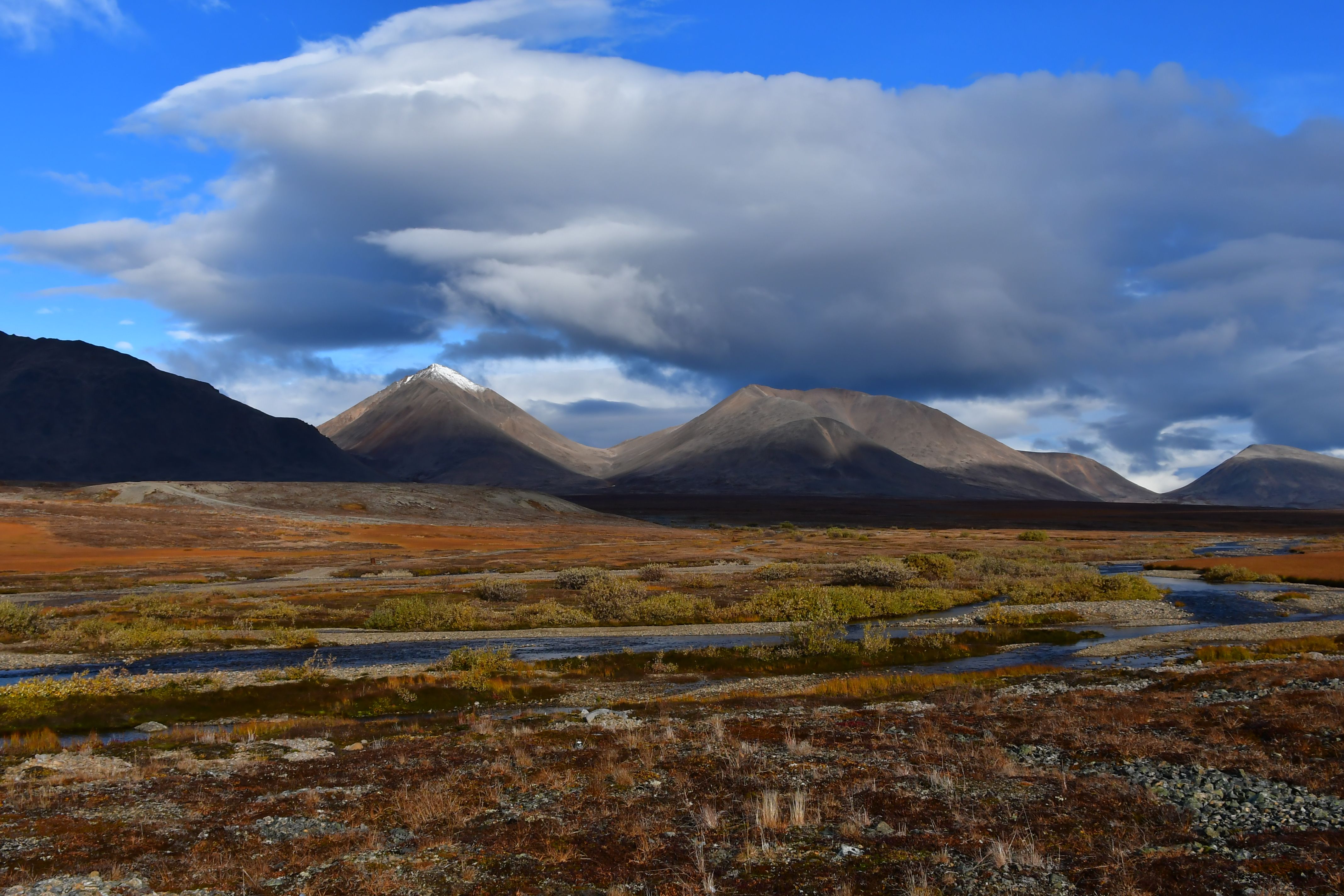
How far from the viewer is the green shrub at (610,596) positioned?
44.1 metres

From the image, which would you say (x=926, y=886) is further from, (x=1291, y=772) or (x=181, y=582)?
(x=181, y=582)

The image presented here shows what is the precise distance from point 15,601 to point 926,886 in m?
56.1

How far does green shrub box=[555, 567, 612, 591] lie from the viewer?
55.5 meters

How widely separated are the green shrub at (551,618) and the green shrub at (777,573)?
61.2 feet

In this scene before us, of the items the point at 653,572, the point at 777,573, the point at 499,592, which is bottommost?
the point at 499,592

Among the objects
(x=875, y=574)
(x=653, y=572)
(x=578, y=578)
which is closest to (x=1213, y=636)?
(x=875, y=574)

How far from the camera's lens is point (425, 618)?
42.3m

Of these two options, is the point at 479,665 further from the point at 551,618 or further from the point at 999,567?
the point at 999,567

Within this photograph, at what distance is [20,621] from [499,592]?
74.1 feet

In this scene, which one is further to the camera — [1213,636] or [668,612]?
[668,612]

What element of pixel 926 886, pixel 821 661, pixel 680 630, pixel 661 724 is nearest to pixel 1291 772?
pixel 926 886

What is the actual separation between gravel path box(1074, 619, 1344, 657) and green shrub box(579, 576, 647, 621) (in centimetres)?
2183

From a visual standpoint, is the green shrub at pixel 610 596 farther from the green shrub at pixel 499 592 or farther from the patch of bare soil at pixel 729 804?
the patch of bare soil at pixel 729 804

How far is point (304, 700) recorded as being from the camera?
2569 cm
